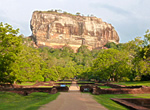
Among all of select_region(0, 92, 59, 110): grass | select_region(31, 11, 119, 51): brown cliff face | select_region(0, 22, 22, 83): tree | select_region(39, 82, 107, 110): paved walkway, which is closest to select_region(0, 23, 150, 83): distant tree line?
select_region(0, 22, 22, 83): tree

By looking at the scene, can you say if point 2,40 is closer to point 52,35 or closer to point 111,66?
point 111,66

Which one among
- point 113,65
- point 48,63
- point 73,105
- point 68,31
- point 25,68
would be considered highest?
point 68,31

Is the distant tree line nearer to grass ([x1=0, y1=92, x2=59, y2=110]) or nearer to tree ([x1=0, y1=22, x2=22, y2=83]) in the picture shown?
tree ([x1=0, y1=22, x2=22, y2=83])

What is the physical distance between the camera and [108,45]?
178 m

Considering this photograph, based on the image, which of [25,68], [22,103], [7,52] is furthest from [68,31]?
[22,103]

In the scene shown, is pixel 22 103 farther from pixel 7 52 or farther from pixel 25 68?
pixel 25 68

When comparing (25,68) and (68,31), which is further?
(68,31)

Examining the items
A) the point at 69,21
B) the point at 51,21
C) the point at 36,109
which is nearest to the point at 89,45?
the point at 69,21

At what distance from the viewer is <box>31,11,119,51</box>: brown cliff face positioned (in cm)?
16988

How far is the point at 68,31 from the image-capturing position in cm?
17725

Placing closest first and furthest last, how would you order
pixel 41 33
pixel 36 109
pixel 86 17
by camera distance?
pixel 36 109
pixel 41 33
pixel 86 17

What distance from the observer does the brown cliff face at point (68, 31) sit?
557 feet

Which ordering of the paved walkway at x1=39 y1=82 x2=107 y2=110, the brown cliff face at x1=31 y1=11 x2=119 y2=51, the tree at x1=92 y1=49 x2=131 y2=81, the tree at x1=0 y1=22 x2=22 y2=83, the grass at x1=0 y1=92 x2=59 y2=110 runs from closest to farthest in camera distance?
the paved walkway at x1=39 y1=82 x2=107 y2=110 < the grass at x1=0 y1=92 x2=59 y2=110 < the tree at x1=0 y1=22 x2=22 y2=83 < the tree at x1=92 y1=49 x2=131 y2=81 < the brown cliff face at x1=31 y1=11 x2=119 y2=51

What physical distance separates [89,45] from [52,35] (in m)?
38.5
